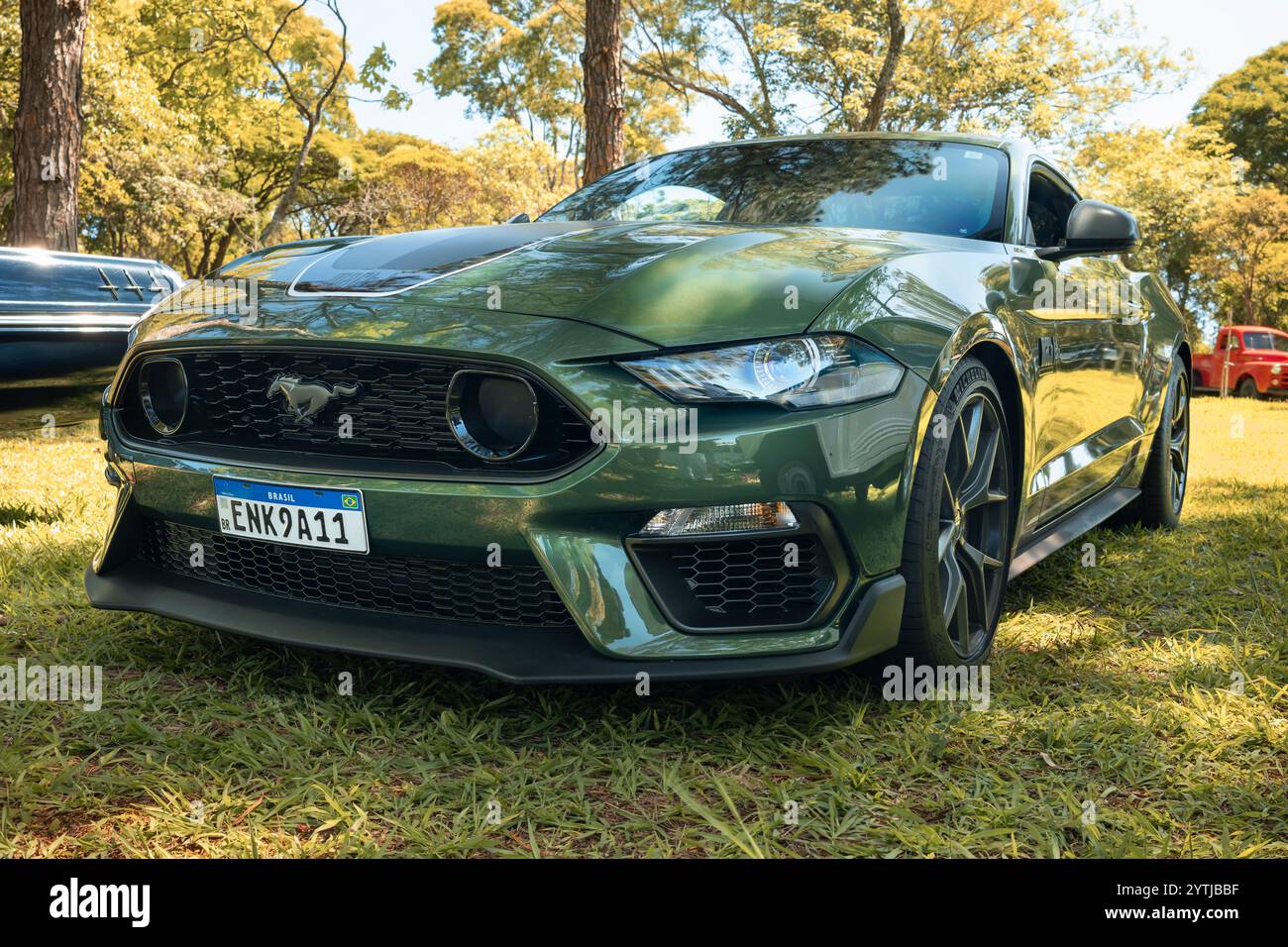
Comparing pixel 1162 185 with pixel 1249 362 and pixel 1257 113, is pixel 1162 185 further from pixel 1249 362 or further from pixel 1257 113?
pixel 1249 362

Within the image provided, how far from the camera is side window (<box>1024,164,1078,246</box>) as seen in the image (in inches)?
151

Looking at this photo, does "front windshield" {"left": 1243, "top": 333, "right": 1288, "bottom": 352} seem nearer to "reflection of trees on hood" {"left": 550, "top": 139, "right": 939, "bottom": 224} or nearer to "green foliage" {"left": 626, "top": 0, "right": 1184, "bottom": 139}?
"green foliage" {"left": 626, "top": 0, "right": 1184, "bottom": 139}

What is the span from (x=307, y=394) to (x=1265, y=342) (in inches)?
819

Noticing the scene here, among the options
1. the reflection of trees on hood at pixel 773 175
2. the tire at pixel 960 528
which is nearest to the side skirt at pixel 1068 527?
the tire at pixel 960 528

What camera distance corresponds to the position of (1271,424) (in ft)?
39.5

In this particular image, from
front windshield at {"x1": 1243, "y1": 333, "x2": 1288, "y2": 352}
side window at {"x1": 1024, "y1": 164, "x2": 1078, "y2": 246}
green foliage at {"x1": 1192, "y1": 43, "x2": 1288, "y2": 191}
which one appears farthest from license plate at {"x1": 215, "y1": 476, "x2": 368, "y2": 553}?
green foliage at {"x1": 1192, "y1": 43, "x2": 1288, "y2": 191}

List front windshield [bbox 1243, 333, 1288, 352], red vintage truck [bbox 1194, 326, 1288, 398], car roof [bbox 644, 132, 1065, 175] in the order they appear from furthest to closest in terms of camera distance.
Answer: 1. front windshield [bbox 1243, 333, 1288, 352]
2. red vintage truck [bbox 1194, 326, 1288, 398]
3. car roof [bbox 644, 132, 1065, 175]

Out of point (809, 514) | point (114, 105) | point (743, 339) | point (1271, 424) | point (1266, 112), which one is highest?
point (1266, 112)

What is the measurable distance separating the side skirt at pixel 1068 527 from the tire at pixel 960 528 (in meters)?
0.20

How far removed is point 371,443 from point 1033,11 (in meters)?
25.8

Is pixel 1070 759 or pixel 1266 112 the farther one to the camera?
pixel 1266 112
